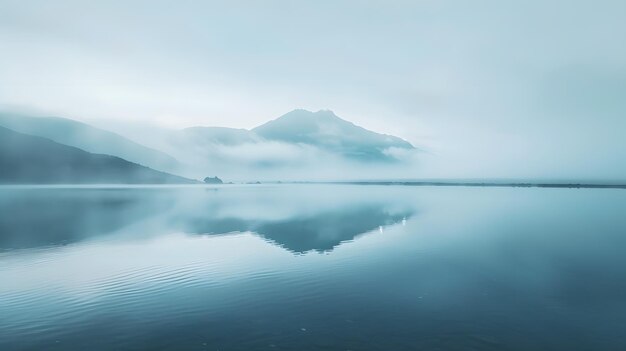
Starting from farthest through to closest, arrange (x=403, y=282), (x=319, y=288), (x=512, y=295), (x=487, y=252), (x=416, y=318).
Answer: (x=487, y=252)
(x=403, y=282)
(x=319, y=288)
(x=512, y=295)
(x=416, y=318)

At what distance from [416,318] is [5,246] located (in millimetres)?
44210

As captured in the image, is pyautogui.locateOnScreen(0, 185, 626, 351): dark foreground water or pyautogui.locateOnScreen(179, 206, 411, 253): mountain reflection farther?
pyautogui.locateOnScreen(179, 206, 411, 253): mountain reflection

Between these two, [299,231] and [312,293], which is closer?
[312,293]

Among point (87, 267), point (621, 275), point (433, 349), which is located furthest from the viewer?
point (87, 267)

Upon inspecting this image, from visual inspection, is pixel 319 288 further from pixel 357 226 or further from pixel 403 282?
pixel 357 226

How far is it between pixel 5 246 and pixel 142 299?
2899 centimetres

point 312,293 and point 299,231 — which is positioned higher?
point 312,293

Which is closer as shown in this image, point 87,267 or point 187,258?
point 87,267

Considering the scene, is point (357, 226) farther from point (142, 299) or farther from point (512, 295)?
point (142, 299)

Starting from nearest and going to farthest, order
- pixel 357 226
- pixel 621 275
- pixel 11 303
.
Answer: pixel 11 303
pixel 621 275
pixel 357 226

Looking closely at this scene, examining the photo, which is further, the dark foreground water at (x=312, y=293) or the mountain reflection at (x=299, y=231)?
the mountain reflection at (x=299, y=231)

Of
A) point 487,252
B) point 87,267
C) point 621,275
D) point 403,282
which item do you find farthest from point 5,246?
point 621,275

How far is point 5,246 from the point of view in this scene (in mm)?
38125

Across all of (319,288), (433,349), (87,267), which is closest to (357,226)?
(319,288)
